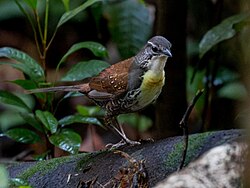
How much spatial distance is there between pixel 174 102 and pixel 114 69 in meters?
1.01

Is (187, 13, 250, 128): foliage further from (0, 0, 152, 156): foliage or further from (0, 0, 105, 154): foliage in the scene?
(0, 0, 105, 154): foliage

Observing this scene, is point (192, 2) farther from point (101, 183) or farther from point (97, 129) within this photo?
point (101, 183)

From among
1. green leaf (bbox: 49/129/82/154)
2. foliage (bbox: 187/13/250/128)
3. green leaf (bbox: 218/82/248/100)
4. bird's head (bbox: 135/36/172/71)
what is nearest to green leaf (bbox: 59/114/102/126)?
green leaf (bbox: 49/129/82/154)

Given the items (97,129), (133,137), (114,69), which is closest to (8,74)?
(97,129)

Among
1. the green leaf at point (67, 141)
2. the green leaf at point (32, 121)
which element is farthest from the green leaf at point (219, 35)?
the green leaf at point (32, 121)

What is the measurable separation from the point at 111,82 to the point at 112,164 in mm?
678

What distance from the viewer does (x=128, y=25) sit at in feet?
18.8

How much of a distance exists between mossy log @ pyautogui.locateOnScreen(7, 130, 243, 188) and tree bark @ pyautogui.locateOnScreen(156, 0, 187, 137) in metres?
1.34

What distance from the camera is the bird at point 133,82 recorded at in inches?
152

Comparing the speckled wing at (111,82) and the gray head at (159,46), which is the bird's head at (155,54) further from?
the speckled wing at (111,82)

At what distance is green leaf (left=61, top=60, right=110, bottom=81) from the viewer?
14.8ft

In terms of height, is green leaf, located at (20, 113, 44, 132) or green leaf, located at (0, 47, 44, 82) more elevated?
green leaf, located at (0, 47, 44, 82)

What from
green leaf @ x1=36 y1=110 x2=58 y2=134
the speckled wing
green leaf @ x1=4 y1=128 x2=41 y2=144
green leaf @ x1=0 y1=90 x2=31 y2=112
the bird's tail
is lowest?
green leaf @ x1=4 y1=128 x2=41 y2=144

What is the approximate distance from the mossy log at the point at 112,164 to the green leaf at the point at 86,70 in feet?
2.56
